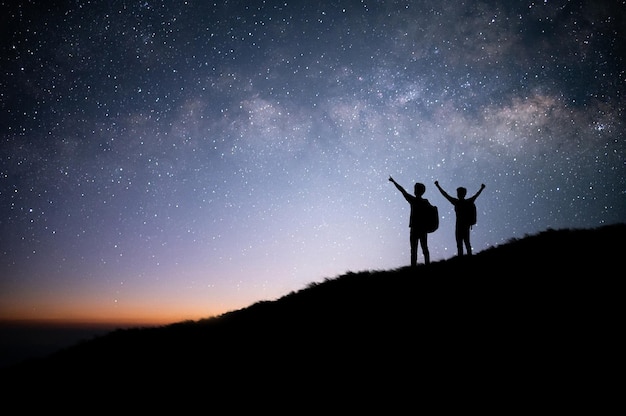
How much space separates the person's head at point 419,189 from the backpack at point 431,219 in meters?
0.41

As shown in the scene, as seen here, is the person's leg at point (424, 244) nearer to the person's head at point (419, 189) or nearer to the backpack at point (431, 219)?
the backpack at point (431, 219)

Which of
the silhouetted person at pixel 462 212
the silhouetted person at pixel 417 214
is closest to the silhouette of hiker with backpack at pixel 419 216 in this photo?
the silhouetted person at pixel 417 214

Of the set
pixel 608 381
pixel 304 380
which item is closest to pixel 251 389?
pixel 304 380

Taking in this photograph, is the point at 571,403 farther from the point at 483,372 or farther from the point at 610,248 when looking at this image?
the point at 610,248

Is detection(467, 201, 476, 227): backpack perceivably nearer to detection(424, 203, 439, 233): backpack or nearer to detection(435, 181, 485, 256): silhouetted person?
detection(435, 181, 485, 256): silhouetted person

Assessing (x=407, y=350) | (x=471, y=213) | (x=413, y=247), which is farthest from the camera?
(x=471, y=213)

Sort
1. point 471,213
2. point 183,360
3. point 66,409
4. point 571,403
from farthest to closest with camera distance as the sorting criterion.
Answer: point 471,213 → point 183,360 → point 66,409 → point 571,403

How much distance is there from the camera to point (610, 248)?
8.18 m

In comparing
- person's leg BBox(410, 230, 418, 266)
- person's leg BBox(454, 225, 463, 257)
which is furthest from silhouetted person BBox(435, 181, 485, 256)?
person's leg BBox(410, 230, 418, 266)

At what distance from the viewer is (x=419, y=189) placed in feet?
28.6

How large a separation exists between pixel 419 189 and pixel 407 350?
4585 millimetres

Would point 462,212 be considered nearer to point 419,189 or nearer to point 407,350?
point 419,189

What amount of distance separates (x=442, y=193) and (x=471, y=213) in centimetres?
104

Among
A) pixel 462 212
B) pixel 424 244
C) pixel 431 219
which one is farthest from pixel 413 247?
pixel 462 212
